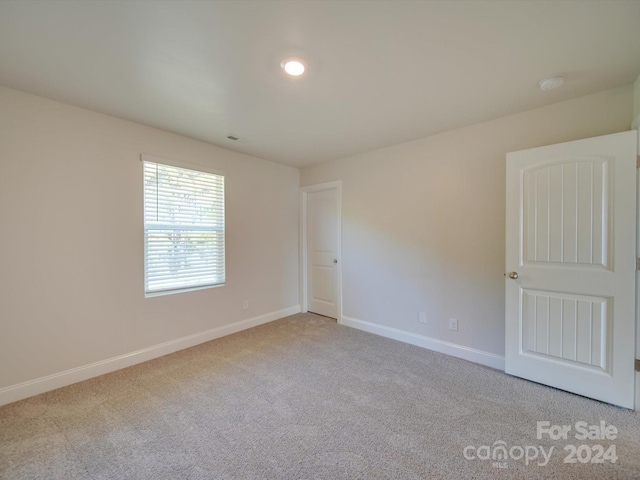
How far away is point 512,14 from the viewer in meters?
1.42

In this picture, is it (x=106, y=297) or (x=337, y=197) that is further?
(x=337, y=197)

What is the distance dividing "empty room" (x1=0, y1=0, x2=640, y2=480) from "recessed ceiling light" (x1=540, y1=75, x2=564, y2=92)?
28 mm

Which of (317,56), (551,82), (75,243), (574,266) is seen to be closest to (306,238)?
(75,243)

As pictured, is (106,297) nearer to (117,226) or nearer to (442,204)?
(117,226)

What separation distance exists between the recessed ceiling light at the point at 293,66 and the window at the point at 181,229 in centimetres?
188

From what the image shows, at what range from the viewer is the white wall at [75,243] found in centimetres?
212

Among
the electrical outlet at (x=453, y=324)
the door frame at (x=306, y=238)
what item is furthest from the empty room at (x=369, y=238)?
the door frame at (x=306, y=238)

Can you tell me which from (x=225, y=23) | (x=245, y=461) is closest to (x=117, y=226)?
(x=225, y=23)

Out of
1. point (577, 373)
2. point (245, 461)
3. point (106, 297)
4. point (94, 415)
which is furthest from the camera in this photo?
point (106, 297)

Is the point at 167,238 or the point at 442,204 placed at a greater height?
the point at 442,204

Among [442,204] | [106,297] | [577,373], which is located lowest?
[577,373]

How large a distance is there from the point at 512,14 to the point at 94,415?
3629mm

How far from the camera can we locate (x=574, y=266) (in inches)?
85.5

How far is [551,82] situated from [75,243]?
407 cm
